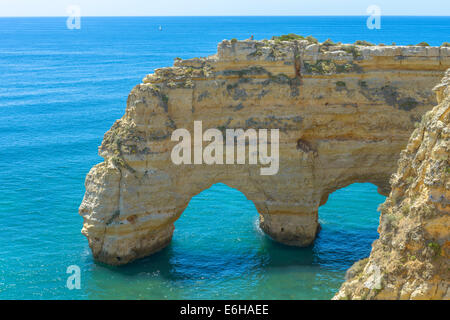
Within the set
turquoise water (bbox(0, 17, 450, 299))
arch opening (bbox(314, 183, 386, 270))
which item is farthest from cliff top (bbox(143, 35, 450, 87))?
turquoise water (bbox(0, 17, 450, 299))

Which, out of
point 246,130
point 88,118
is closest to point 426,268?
point 246,130

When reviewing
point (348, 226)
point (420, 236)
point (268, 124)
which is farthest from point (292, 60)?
point (420, 236)

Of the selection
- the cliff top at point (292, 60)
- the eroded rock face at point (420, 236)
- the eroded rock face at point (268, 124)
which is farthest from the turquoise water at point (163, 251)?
the eroded rock face at point (420, 236)

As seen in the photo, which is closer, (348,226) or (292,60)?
(292,60)

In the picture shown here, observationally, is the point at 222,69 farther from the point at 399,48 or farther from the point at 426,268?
the point at 426,268

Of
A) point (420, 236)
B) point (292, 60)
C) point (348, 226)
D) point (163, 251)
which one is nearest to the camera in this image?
point (420, 236)

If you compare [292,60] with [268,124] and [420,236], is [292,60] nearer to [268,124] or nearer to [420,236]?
[268,124]
